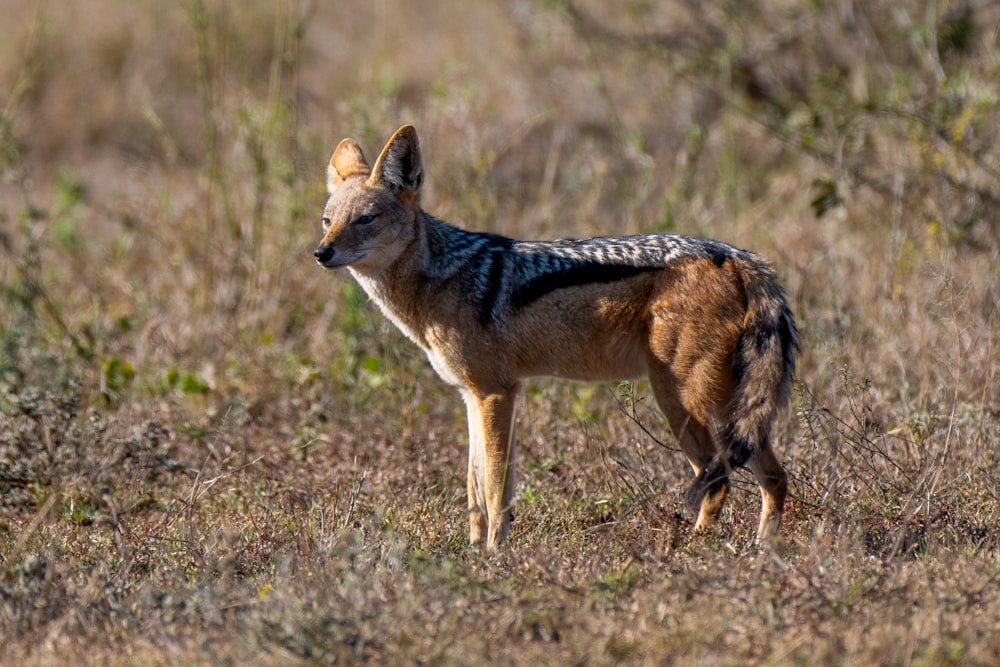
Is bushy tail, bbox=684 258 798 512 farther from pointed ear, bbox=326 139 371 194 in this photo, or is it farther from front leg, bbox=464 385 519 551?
pointed ear, bbox=326 139 371 194

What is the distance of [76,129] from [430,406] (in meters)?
9.43

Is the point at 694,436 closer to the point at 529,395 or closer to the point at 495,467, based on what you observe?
the point at 495,467

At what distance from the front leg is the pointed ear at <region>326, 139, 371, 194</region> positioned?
135 centimetres

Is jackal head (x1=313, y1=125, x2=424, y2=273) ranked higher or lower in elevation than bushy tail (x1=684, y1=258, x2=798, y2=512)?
higher

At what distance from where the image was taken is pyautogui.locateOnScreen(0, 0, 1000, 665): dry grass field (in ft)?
13.8

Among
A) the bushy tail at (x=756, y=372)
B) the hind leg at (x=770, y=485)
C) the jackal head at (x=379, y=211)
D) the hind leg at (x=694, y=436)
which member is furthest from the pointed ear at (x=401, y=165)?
the hind leg at (x=770, y=485)

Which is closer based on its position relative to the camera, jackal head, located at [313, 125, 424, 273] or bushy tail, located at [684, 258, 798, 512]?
bushy tail, located at [684, 258, 798, 512]

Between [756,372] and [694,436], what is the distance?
1.45 feet

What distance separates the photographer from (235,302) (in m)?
8.76

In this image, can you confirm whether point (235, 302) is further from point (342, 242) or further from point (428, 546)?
point (428, 546)

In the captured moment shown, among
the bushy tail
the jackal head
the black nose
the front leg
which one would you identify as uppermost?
the jackal head

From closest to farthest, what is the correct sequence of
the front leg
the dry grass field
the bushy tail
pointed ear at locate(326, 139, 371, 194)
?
1. the dry grass field
2. the bushy tail
3. the front leg
4. pointed ear at locate(326, 139, 371, 194)

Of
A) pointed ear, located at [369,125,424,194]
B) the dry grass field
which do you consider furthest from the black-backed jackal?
the dry grass field

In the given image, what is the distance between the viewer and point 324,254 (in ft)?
18.4
